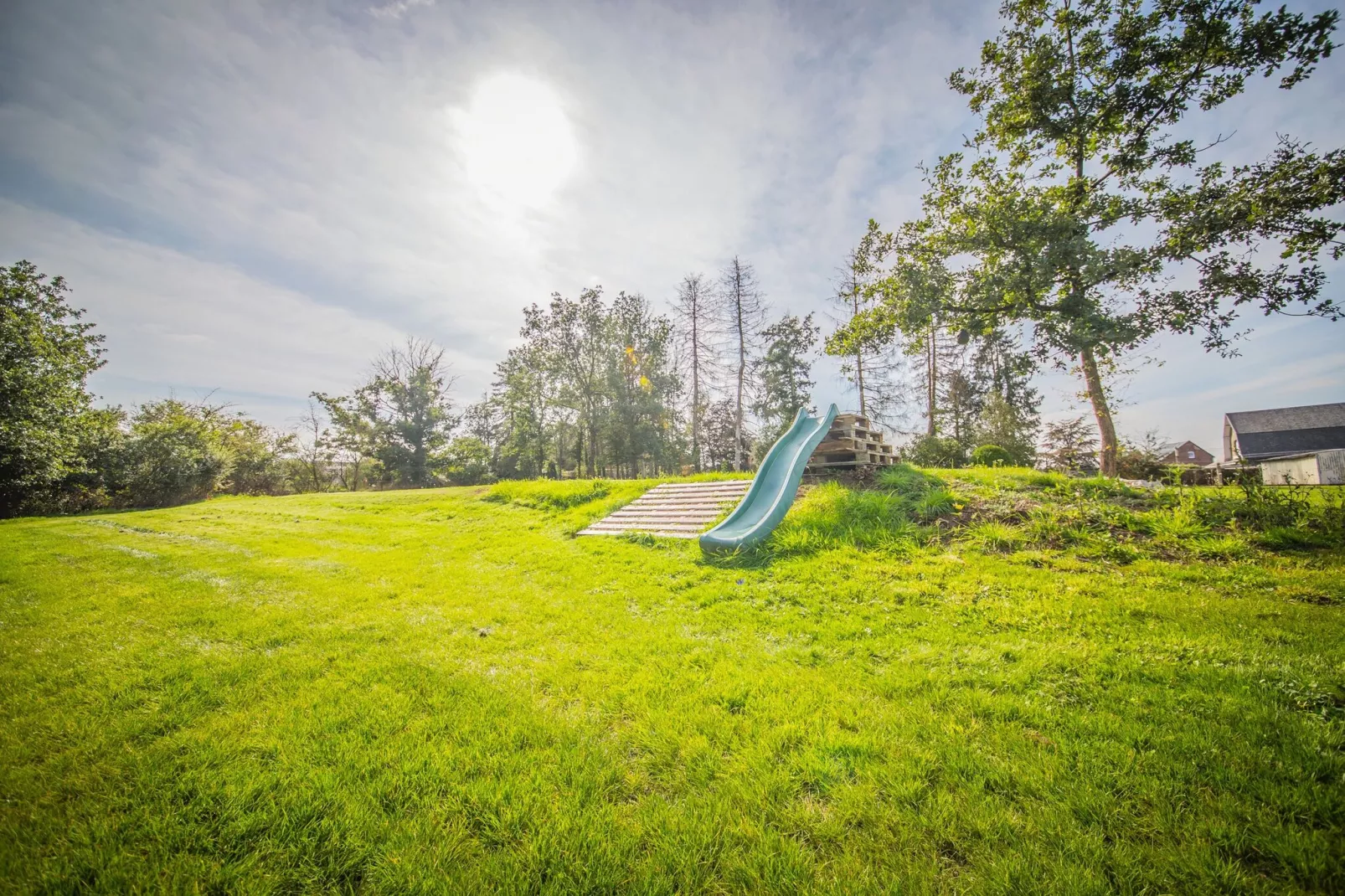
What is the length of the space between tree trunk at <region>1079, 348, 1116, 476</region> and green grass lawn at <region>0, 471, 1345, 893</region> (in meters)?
7.08

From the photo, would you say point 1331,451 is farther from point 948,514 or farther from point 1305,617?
point 1305,617

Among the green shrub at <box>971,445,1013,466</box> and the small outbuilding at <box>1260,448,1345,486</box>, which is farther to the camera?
the small outbuilding at <box>1260,448,1345,486</box>

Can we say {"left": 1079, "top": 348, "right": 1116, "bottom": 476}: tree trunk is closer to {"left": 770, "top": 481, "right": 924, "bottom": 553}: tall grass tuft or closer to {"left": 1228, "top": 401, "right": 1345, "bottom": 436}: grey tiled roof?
{"left": 770, "top": 481, "right": 924, "bottom": 553}: tall grass tuft

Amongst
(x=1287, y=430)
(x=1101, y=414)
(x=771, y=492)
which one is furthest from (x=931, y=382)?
(x=1287, y=430)

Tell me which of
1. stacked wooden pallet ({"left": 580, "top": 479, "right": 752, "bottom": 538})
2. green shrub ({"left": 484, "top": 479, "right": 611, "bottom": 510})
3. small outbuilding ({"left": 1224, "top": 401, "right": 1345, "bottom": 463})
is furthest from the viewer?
small outbuilding ({"left": 1224, "top": 401, "right": 1345, "bottom": 463})

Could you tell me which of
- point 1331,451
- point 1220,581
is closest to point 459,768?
point 1220,581

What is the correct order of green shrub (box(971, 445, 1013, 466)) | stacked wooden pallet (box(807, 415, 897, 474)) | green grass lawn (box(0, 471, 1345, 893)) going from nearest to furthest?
green grass lawn (box(0, 471, 1345, 893)), stacked wooden pallet (box(807, 415, 897, 474)), green shrub (box(971, 445, 1013, 466))

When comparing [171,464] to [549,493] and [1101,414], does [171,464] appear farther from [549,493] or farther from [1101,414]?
[1101,414]

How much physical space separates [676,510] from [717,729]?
763 centimetres

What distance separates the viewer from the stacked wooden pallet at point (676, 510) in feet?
29.7

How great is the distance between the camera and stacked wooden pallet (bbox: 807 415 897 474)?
1025 cm

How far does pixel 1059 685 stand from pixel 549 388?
109 ft

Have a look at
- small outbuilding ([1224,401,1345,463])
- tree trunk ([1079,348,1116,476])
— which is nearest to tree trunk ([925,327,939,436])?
tree trunk ([1079,348,1116,476])

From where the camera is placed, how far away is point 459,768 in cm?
236
